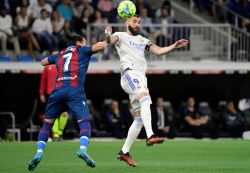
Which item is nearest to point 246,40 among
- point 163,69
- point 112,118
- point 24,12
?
point 163,69

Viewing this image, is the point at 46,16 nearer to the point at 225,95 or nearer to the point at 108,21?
the point at 108,21

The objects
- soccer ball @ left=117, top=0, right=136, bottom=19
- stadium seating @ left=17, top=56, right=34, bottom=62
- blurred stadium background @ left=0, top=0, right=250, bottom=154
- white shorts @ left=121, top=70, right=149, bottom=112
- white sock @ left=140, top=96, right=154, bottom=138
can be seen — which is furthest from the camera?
blurred stadium background @ left=0, top=0, right=250, bottom=154

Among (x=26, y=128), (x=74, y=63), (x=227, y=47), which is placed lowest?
(x=26, y=128)

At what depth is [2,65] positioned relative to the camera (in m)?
27.9

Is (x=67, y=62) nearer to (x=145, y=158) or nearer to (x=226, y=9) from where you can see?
(x=145, y=158)

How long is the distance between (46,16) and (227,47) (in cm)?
531

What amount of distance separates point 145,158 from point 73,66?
3303mm

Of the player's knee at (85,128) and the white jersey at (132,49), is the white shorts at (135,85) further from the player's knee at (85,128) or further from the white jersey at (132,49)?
the player's knee at (85,128)

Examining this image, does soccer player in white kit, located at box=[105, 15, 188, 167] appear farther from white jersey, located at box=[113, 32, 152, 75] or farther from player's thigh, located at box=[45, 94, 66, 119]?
player's thigh, located at box=[45, 94, 66, 119]

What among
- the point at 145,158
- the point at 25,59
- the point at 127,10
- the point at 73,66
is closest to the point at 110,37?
the point at 73,66

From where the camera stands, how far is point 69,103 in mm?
14992

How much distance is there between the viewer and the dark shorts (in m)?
14.9

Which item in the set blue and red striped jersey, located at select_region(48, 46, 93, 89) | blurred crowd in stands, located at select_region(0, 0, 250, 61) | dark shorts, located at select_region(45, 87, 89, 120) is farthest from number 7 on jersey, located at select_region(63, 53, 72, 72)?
blurred crowd in stands, located at select_region(0, 0, 250, 61)

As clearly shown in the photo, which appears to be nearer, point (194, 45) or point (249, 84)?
point (194, 45)
